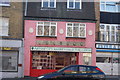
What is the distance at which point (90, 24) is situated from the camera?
20703mm

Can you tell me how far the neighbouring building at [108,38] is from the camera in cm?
2116

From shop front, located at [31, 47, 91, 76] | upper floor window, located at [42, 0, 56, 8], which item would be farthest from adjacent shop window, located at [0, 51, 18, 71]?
upper floor window, located at [42, 0, 56, 8]

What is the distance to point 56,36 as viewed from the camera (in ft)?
66.2

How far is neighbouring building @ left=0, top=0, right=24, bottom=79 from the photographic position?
63.8 feet

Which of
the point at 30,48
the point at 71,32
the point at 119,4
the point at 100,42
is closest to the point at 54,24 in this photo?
the point at 71,32

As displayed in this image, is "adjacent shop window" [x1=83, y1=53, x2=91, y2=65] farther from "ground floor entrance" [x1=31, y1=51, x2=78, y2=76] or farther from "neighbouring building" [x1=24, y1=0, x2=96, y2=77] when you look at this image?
"ground floor entrance" [x1=31, y1=51, x2=78, y2=76]

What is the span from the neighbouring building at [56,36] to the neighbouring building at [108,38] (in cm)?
108

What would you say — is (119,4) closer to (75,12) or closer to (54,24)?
(75,12)

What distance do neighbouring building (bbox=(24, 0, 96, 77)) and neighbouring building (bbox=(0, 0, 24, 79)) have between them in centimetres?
57

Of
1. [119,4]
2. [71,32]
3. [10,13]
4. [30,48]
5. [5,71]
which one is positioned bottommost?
[5,71]

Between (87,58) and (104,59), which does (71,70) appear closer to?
(87,58)

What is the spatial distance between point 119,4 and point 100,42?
16.7 feet

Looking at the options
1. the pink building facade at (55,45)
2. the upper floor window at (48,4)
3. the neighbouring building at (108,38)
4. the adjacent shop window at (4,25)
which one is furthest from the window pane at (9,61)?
the neighbouring building at (108,38)

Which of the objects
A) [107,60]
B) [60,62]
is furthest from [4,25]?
[107,60]
